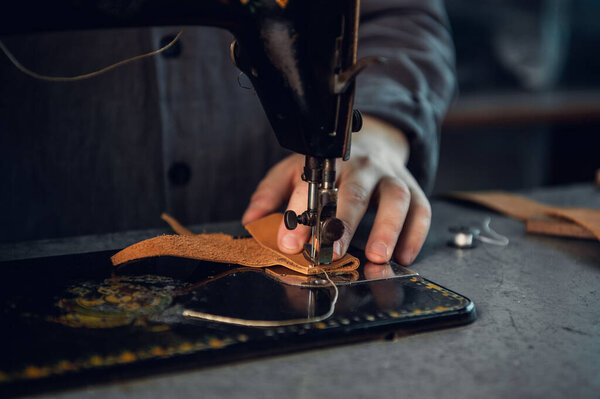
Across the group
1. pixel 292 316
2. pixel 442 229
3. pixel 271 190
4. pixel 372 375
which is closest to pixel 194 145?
pixel 271 190

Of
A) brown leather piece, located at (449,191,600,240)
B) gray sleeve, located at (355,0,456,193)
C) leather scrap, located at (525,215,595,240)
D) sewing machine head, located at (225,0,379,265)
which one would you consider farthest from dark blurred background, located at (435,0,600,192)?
sewing machine head, located at (225,0,379,265)

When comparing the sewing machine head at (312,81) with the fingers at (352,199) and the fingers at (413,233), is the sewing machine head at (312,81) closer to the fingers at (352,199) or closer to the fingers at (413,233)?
the fingers at (352,199)

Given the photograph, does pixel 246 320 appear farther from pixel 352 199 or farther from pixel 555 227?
pixel 555 227

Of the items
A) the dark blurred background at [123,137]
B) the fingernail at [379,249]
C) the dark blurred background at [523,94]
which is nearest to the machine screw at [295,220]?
the fingernail at [379,249]

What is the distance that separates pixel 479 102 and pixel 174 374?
2857 millimetres

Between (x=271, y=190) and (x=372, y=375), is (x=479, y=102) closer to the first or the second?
(x=271, y=190)

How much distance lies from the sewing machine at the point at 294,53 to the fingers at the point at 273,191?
262 mm

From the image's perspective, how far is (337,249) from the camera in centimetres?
88

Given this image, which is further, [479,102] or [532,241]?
[479,102]

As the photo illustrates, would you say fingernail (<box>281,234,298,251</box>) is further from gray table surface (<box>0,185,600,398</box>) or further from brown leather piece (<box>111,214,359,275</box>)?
gray table surface (<box>0,185,600,398</box>)

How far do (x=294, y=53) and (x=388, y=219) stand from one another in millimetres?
331

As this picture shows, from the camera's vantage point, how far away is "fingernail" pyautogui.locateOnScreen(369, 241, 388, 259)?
35.6 inches

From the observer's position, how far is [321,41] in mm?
758

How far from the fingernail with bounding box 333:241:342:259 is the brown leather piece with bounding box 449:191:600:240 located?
49 centimetres
